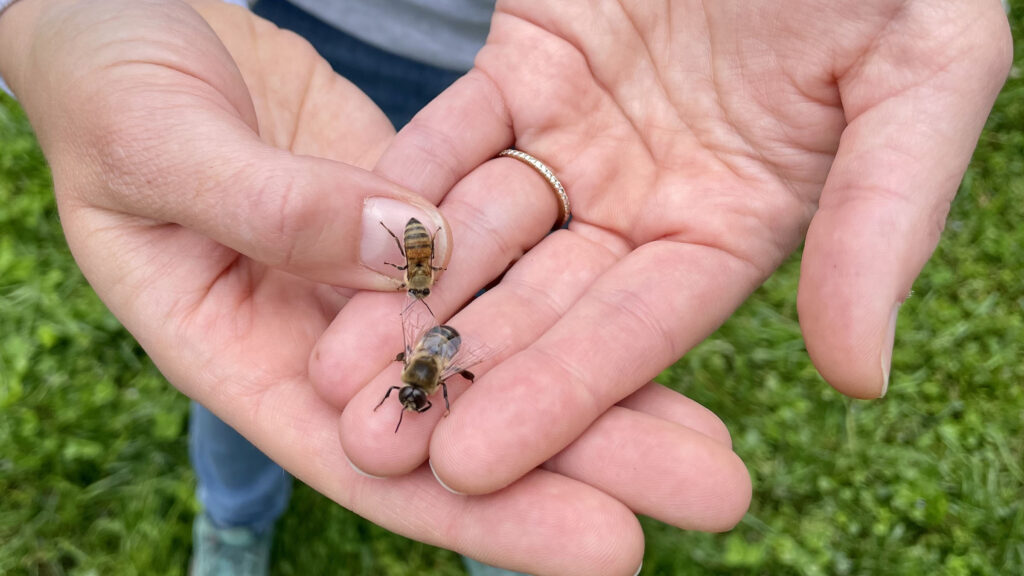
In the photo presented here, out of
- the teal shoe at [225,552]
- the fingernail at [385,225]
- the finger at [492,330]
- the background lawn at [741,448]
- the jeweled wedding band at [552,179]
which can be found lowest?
the teal shoe at [225,552]

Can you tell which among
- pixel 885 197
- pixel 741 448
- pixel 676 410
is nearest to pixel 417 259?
pixel 676 410

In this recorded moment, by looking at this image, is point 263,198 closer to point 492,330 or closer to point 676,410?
point 492,330

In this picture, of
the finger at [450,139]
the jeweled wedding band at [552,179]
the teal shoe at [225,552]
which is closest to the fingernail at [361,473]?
the finger at [450,139]

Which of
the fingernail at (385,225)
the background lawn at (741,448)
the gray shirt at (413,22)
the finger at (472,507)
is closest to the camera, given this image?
the finger at (472,507)

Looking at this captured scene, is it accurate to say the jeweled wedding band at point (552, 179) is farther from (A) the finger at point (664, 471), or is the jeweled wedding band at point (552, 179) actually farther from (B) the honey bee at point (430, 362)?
(A) the finger at point (664, 471)

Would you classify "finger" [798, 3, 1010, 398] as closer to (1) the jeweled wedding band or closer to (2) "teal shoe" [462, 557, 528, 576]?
(1) the jeweled wedding band

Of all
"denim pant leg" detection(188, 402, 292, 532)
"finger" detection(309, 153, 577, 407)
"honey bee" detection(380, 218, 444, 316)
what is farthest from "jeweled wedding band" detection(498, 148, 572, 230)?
"denim pant leg" detection(188, 402, 292, 532)
